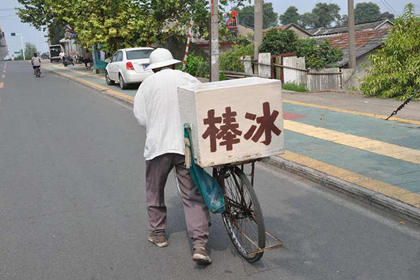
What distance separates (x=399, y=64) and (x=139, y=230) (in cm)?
1035

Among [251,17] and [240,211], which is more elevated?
[251,17]

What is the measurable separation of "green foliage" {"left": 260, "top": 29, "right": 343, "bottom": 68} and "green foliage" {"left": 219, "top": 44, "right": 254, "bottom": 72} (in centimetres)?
123

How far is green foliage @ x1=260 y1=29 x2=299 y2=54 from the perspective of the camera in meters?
16.6

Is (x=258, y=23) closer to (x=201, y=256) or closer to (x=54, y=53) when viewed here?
(x=201, y=256)

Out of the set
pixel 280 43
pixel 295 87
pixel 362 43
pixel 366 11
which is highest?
pixel 366 11

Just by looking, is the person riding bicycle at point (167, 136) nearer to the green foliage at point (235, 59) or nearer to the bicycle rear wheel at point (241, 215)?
the bicycle rear wheel at point (241, 215)

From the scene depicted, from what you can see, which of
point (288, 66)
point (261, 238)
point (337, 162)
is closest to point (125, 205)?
point (261, 238)

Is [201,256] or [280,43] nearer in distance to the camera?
[201,256]

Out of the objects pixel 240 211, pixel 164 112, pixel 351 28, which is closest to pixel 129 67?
pixel 351 28

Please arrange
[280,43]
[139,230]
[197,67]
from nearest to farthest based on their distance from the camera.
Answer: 1. [139,230]
2. [280,43]
3. [197,67]

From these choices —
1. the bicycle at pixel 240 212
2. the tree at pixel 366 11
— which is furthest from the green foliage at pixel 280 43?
the tree at pixel 366 11

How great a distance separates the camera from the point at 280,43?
54.0 ft

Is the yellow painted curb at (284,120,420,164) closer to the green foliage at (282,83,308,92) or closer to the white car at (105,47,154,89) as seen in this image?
the green foliage at (282,83,308,92)

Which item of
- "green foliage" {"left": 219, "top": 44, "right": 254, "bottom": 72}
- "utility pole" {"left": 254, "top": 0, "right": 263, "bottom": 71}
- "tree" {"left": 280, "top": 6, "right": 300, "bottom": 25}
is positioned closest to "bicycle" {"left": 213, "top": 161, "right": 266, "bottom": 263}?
"utility pole" {"left": 254, "top": 0, "right": 263, "bottom": 71}
